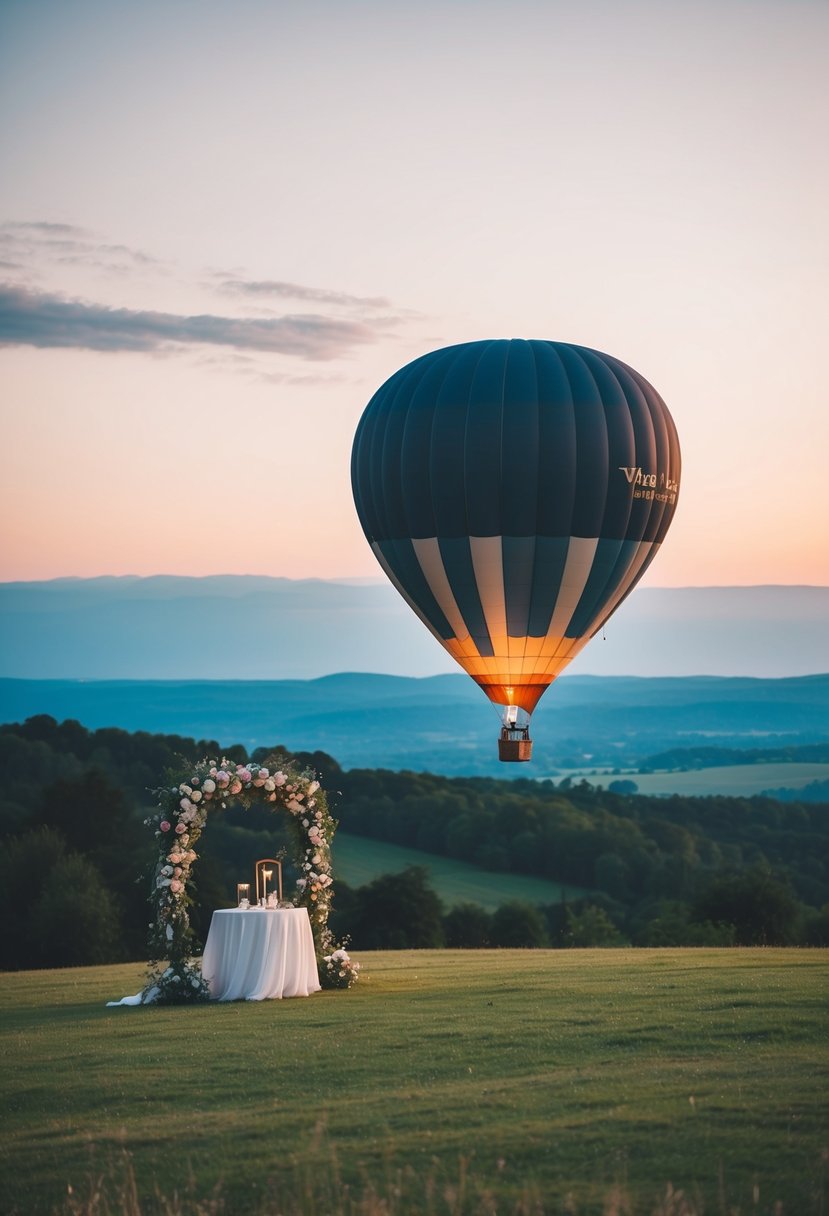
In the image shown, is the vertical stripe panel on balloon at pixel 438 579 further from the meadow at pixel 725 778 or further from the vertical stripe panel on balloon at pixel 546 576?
the meadow at pixel 725 778

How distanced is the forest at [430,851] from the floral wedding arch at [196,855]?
61cm

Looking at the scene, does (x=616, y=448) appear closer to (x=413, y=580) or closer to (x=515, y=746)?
(x=413, y=580)

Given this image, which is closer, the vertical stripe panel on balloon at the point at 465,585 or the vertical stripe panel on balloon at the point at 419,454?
the vertical stripe panel on balloon at the point at 419,454

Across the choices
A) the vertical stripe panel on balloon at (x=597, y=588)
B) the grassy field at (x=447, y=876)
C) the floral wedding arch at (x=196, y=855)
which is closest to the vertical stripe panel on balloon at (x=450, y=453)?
the vertical stripe panel on balloon at (x=597, y=588)

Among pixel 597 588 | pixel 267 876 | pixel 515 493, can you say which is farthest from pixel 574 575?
pixel 267 876

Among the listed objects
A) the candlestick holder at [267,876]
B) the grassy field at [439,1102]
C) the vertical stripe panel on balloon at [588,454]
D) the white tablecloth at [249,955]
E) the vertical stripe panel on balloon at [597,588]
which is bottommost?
the grassy field at [439,1102]

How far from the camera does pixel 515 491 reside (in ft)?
91.2

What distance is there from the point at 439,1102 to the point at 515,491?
16.0 metres

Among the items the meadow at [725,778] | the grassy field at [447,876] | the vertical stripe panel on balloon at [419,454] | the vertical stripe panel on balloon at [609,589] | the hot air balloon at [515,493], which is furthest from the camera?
the meadow at [725,778]

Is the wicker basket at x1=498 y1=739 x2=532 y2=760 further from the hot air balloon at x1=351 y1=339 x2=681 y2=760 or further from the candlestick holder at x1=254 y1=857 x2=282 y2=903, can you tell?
the candlestick holder at x1=254 y1=857 x2=282 y2=903

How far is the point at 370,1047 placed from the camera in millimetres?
16547

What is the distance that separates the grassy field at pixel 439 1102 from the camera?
1100 centimetres

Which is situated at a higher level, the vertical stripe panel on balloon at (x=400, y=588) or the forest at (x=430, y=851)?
the vertical stripe panel on balloon at (x=400, y=588)

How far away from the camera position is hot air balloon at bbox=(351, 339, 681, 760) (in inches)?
1093
